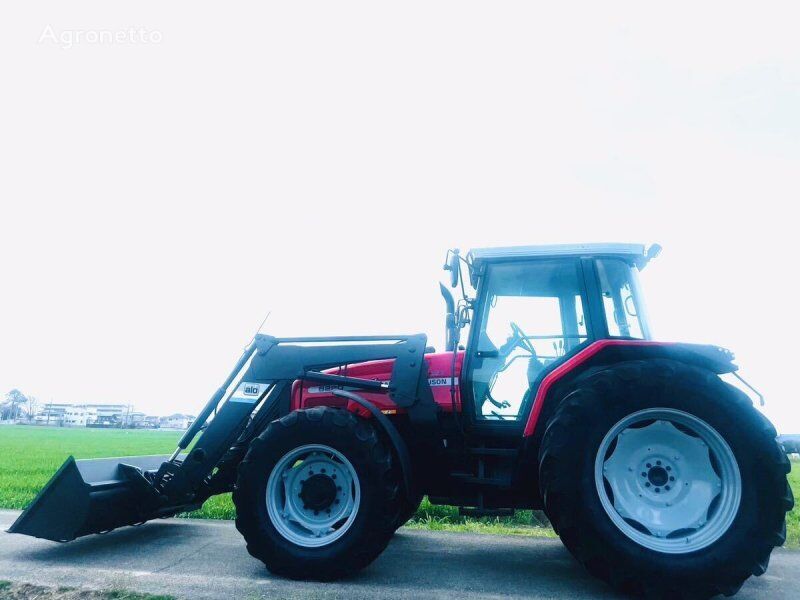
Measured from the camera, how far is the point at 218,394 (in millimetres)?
5855

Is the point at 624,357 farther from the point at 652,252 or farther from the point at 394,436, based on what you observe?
the point at 394,436

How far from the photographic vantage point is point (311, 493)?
4.89 metres

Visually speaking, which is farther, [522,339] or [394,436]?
[522,339]

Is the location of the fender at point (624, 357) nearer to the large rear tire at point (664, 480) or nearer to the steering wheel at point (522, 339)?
the large rear tire at point (664, 480)

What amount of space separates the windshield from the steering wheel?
71cm

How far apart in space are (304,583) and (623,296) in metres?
3.35

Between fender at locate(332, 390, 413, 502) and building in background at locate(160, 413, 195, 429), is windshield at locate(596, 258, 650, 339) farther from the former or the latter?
building in background at locate(160, 413, 195, 429)

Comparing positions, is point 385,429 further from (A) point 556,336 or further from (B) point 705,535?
(B) point 705,535

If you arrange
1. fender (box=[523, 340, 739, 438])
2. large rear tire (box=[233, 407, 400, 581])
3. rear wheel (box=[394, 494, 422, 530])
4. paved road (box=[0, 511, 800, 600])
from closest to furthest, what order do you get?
paved road (box=[0, 511, 800, 600]) < fender (box=[523, 340, 739, 438]) < large rear tire (box=[233, 407, 400, 581]) < rear wheel (box=[394, 494, 422, 530])

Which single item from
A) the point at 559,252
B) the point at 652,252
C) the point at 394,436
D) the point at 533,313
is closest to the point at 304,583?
the point at 394,436

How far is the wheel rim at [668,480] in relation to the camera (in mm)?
4113

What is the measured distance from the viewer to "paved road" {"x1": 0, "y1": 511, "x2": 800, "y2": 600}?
14.0 ft

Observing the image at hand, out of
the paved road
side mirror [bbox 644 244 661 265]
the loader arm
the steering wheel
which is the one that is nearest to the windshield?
side mirror [bbox 644 244 661 265]

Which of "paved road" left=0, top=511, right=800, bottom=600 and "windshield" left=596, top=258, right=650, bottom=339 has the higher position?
"windshield" left=596, top=258, right=650, bottom=339
